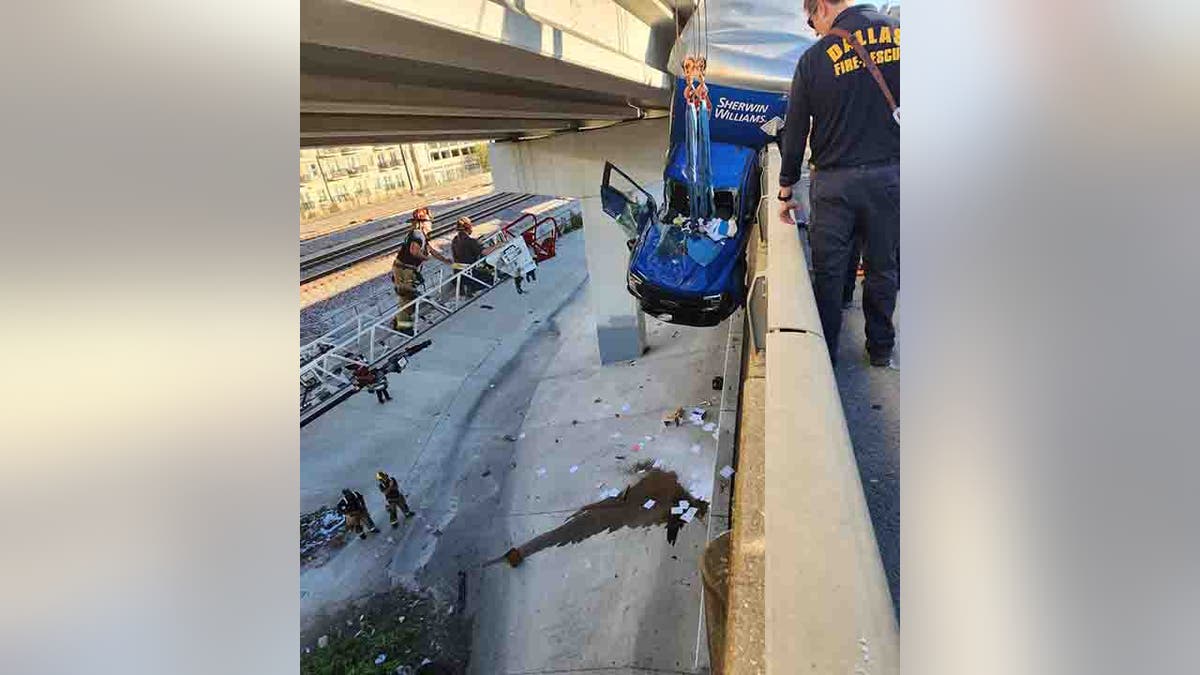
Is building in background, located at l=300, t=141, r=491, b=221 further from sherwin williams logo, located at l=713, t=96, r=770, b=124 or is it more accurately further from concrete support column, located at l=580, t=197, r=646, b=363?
sherwin williams logo, located at l=713, t=96, r=770, b=124

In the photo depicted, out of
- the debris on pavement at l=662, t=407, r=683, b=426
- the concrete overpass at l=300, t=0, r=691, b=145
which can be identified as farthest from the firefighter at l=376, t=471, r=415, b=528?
the concrete overpass at l=300, t=0, r=691, b=145

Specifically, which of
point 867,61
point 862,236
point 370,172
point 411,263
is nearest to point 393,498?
point 411,263

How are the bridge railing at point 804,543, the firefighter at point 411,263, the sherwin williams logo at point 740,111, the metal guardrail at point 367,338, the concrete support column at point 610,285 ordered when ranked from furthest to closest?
the firefighter at point 411,263
the concrete support column at point 610,285
the metal guardrail at point 367,338
the sherwin williams logo at point 740,111
the bridge railing at point 804,543

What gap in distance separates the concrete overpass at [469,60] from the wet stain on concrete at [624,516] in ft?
18.6

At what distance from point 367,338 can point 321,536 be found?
6.88 meters

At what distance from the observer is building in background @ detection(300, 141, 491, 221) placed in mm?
26406

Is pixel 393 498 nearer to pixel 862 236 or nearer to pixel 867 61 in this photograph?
pixel 862 236

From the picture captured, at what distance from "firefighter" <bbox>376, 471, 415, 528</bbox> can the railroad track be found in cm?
911

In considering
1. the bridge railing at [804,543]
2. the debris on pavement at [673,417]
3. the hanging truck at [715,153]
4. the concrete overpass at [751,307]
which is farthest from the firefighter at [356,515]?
the bridge railing at [804,543]

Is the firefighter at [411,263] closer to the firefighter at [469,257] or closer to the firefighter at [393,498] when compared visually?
the firefighter at [469,257]

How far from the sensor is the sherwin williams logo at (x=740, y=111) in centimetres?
867

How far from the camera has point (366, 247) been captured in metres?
22.4
